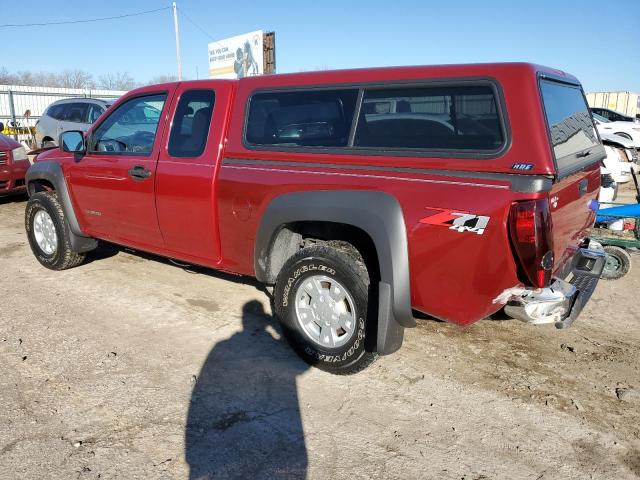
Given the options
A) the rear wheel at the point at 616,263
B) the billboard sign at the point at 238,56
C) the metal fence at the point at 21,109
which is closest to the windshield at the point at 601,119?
the billboard sign at the point at 238,56

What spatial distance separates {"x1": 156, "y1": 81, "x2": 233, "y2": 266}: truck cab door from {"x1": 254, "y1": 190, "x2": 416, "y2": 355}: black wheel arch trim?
940 mm

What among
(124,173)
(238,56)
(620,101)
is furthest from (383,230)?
(620,101)

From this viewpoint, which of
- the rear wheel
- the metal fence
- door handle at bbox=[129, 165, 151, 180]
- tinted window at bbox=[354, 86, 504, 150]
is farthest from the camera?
the metal fence

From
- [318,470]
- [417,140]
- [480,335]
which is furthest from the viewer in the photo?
[480,335]

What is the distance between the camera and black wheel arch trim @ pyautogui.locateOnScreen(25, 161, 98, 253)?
17.2 ft

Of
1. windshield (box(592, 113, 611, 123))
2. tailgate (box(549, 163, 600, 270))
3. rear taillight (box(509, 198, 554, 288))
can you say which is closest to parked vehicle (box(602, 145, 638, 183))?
tailgate (box(549, 163, 600, 270))

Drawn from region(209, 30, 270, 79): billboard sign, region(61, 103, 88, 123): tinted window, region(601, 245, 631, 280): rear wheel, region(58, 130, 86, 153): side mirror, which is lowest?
region(601, 245, 631, 280): rear wheel

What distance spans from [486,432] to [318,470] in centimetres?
99

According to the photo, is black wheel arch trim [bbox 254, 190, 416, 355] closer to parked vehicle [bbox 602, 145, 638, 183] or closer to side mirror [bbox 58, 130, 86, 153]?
side mirror [bbox 58, 130, 86, 153]

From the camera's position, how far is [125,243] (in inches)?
193

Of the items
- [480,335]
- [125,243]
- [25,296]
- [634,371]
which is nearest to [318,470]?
[480,335]

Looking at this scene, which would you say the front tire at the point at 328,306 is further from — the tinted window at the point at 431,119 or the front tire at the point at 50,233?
the front tire at the point at 50,233

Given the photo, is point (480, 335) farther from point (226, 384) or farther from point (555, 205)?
point (226, 384)

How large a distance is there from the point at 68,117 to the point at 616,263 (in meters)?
12.1
